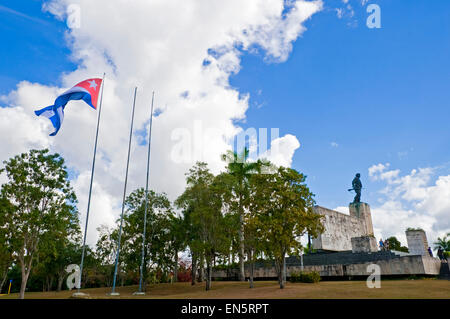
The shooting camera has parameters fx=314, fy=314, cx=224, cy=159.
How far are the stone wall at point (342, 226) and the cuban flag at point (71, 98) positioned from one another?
2382cm

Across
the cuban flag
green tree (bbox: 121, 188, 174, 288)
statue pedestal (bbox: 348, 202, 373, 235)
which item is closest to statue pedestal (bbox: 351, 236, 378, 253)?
statue pedestal (bbox: 348, 202, 373, 235)

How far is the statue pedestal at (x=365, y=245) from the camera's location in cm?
2961

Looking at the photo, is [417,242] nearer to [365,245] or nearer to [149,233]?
[365,245]

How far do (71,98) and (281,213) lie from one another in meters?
16.1

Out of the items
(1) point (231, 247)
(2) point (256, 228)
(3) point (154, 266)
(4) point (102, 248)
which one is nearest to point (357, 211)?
(1) point (231, 247)

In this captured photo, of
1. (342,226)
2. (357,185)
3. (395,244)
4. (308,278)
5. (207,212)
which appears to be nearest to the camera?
(308,278)

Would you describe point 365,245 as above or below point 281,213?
below

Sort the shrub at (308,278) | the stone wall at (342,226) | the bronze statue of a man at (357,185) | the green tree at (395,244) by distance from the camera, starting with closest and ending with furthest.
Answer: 1. the shrub at (308,278)
2. the stone wall at (342,226)
3. the bronze statue of a man at (357,185)
4. the green tree at (395,244)

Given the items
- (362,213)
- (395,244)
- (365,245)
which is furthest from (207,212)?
(395,244)

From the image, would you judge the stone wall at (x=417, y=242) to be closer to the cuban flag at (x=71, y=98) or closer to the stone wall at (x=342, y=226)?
the stone wall at (x=342, y=226)

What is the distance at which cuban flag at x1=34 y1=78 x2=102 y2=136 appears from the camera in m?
20.3

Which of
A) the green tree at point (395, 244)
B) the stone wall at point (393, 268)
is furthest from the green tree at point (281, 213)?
the green tree at point (395, 244)

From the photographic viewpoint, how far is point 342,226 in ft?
120
